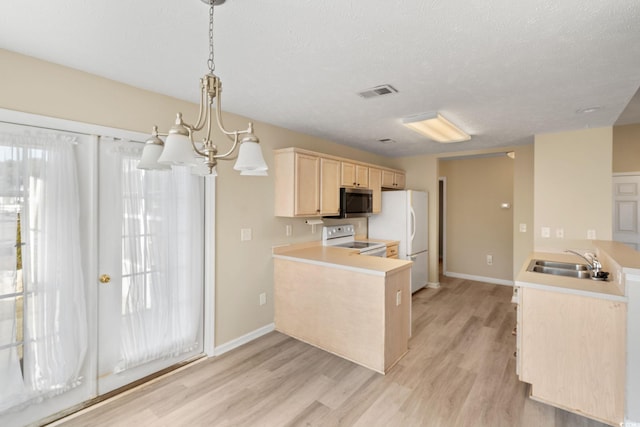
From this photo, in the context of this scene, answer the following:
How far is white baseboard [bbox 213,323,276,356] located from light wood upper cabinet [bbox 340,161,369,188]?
1997 mm

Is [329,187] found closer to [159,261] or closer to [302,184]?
[302,184]

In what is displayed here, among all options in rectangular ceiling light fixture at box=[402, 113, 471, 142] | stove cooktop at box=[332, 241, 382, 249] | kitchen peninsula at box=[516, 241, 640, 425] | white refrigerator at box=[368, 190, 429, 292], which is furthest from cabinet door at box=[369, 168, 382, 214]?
kitchen peninsula at box=[516, 241, 640, 425]

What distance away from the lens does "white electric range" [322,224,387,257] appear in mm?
4195

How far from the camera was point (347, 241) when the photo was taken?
4555mm

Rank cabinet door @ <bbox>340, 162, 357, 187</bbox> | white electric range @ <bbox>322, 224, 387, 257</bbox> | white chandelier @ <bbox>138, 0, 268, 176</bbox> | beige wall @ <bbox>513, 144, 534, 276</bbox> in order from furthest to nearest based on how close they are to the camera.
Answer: beige wall @ <bbox>513, 144, 534, 276</bbox>
white electric range @ <bbox>322, 224, 387, 257</bbox>
cabinet door @ <bbox>340, 162, 357, 187</bbox>
white chandelier @ <bbox>138, 0, 268, 176</bbox>

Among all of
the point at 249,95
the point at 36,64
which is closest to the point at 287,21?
the point at 249,95

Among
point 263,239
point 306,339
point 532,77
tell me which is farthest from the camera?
point 263,239

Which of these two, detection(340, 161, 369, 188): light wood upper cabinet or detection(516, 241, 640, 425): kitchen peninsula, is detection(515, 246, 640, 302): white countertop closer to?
detection(516, 241, 640, 425): kitchen peninsula

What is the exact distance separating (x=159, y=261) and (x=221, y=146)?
48.5 inches

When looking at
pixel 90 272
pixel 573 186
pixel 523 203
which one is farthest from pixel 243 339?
pixel 523 203

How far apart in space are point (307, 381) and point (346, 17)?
262 cm

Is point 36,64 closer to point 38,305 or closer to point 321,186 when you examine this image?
point 38,305

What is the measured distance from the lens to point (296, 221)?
3.84 meters

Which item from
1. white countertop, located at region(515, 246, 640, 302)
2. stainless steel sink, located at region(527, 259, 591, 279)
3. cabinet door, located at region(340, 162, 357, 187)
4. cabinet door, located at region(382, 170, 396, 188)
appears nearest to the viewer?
white countertop, located at region(515, 246, 640, 302)
